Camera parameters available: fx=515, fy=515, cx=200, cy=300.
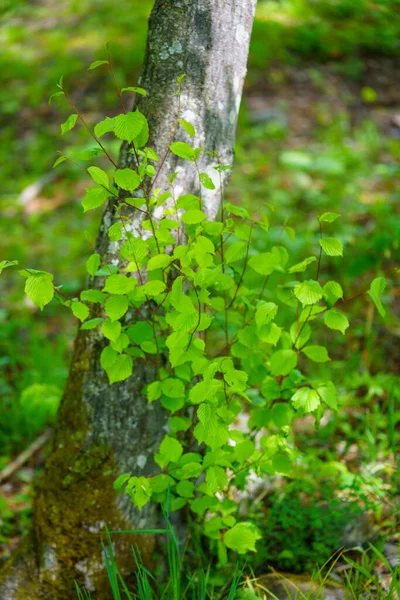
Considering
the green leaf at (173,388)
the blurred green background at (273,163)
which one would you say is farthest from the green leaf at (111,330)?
the blurred green background at (273,163)

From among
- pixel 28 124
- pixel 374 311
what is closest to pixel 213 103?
pixel 374 311

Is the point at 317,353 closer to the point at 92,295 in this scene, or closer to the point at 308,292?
the point at 308,292

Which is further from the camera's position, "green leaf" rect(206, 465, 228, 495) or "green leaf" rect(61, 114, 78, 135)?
"green leaf" rect(206, 465, 228, 495)

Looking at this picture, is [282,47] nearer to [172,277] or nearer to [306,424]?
[306,424]

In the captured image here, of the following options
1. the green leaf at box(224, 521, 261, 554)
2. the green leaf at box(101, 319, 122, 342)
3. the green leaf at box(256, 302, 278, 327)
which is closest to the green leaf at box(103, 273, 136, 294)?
the green leaf at box(101, 319, 122, 342)

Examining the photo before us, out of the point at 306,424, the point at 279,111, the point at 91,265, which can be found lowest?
the point at 306,424

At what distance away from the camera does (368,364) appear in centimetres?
281

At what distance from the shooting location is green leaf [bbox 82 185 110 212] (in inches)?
52.3

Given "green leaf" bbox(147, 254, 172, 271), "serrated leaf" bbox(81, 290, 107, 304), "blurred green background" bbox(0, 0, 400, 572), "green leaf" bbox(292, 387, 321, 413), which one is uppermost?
"green leaf" bbox(147, 254, 172, 271)

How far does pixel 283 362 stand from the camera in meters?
1.53

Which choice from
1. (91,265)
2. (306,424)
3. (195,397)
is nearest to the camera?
(195,397)

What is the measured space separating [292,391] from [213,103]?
928 mm

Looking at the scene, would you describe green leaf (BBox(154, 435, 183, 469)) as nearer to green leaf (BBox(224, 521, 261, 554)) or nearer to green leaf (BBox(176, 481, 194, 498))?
green leaf (BBox(176, 481, 194, 498))

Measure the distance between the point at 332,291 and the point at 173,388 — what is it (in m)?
0.53
